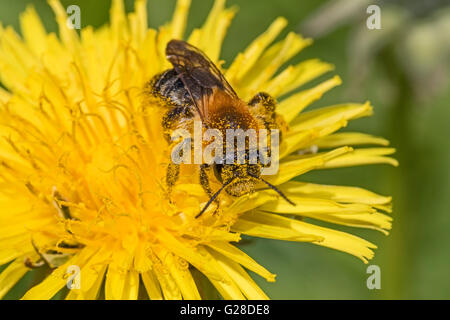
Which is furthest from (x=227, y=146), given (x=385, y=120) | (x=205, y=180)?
(x=385, y=120)

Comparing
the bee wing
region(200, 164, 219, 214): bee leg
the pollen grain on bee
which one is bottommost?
region(200, 164, 219, 214): bee leg

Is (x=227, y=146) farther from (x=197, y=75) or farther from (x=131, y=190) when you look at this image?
(x=131, y=190)

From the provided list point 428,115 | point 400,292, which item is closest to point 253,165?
point 400,292

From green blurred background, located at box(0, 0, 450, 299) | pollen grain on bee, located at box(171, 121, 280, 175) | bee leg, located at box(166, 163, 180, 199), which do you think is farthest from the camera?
green blurred background, located at box(0, 0, 450, 299)

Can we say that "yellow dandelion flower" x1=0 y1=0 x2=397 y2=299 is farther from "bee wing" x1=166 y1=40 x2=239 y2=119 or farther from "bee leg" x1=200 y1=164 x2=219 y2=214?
"bee wing" x1=166 y1=40 x2=239 y2=119

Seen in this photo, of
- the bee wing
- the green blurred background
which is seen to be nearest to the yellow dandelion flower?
the bee wing
